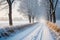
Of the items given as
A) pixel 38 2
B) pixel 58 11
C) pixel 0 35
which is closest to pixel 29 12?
pixel 38 2

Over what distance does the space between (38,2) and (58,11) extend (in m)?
94.8

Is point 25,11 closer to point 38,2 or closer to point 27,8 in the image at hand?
point 27,8

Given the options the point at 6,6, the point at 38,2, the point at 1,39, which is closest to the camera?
the point at 1,39

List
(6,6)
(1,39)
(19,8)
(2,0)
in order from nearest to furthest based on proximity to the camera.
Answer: (1,39)
(2,0)
(6,6)
(19,8)

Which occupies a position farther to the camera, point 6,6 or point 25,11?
point 25,11

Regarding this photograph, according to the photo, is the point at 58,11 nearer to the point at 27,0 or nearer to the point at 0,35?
the point at 27,0

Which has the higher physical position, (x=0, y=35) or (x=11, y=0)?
(x=11, y=0)

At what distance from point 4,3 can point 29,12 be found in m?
32.5

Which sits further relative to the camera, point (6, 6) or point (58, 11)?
point (58, 11)

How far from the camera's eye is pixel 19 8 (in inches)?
2527

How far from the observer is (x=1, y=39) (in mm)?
15531

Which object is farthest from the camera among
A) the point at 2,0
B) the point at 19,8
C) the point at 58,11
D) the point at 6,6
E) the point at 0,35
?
the point at 58,11

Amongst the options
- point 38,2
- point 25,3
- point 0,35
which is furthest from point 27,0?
point 0,35

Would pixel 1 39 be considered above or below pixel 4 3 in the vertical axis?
below
